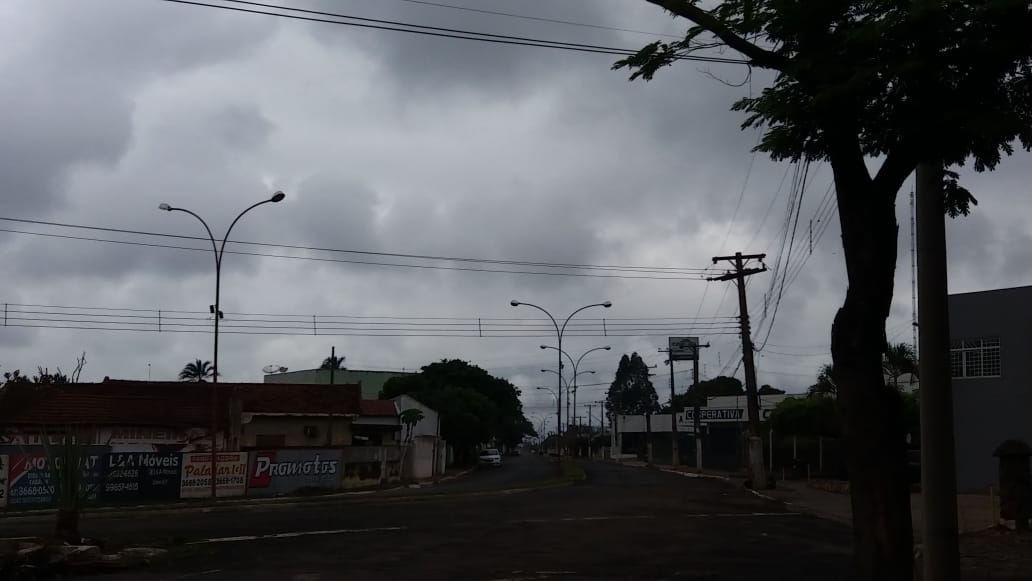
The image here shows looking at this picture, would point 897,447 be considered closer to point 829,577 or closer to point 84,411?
point 829,577

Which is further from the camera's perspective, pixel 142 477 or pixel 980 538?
pixel 142 477

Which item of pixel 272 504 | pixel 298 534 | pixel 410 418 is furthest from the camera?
pixel 410 418

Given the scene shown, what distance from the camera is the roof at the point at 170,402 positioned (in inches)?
1524

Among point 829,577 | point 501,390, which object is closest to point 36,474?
point 829,577

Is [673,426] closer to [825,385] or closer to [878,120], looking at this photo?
[825,385]

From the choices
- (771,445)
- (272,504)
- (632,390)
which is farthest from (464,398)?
(632,390)

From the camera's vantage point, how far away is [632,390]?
153750 mm

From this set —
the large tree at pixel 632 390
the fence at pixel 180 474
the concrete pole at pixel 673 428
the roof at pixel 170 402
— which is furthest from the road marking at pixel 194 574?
the large tree at pixel 632 390

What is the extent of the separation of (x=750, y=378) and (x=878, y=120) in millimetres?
31655

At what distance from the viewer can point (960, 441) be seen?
3175cm

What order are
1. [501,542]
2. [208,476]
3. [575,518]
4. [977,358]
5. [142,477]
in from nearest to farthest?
[501,542]
[575,518]
[977,358]
[142,477]
[208,476]

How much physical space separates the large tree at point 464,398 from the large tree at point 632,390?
125ft

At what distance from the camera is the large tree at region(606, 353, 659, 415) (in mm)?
151875

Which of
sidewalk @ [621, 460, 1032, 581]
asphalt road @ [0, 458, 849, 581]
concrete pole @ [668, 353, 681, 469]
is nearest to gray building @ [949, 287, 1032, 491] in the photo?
sidewalk @ [621, 460, 1032, 581]
